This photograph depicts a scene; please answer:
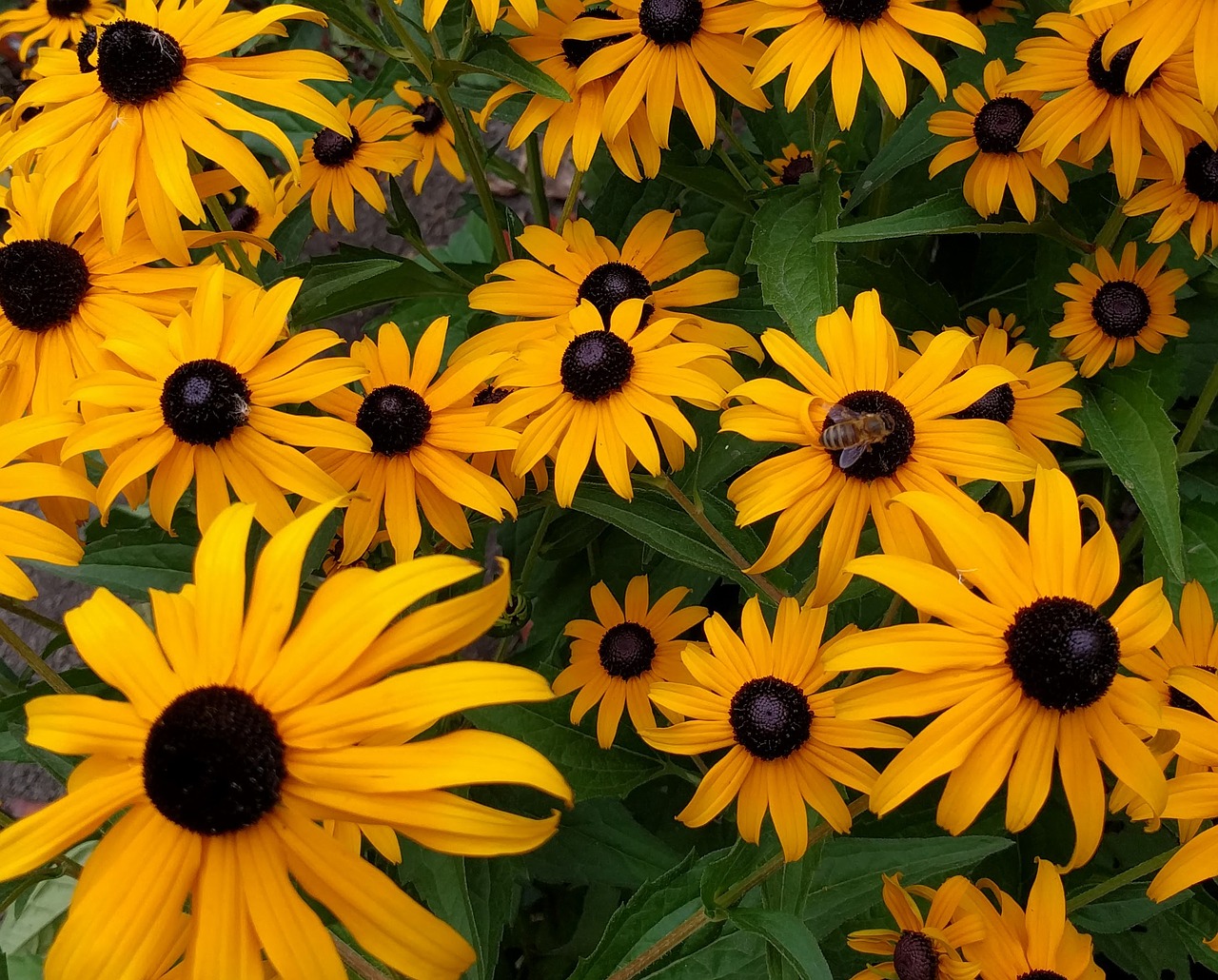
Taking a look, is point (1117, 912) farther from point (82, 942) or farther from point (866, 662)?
point (82, 942)

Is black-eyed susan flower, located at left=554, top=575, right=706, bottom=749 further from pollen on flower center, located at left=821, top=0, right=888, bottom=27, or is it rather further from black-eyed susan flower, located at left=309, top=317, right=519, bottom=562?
pollen on flower center, located at left=821, top=0, right=888, bottom=27

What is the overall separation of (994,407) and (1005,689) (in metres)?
0.76

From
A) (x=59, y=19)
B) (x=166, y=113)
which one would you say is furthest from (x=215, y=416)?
(x=59, y=19)

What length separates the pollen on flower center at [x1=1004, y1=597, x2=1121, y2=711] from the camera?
3.05 feet

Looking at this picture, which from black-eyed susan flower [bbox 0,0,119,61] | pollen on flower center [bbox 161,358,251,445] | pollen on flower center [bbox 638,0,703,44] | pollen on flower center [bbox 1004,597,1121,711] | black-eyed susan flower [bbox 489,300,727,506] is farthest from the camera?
black-eyed susan flower [bbox 0,0,119,61]

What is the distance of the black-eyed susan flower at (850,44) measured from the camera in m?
1.41

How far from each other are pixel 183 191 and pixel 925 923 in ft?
4.74

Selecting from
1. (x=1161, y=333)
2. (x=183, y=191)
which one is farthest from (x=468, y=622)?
(x=1161, y=333)

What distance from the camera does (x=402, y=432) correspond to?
1379mm

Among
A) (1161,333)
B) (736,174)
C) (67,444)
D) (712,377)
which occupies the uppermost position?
(736,174)

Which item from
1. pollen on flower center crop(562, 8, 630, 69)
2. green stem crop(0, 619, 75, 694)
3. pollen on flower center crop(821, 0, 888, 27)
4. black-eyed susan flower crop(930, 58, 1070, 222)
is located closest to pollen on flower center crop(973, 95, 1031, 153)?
black-eyed susan flower crop(930, 58, 1070, 222)

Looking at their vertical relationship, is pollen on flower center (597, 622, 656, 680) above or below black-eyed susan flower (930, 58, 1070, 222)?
below

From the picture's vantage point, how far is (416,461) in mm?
1383

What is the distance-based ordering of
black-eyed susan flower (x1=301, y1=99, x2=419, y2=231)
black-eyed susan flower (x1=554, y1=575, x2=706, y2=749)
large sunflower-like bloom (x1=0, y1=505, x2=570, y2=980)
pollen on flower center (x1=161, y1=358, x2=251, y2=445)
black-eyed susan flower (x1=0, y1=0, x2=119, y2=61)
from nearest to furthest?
large sunflower-like bloom (x1=0, y1=505, x2=570, y2=980), pollen on flower center (x1=161, y1=358, x2=251, y2=445), black-eyed susan flower (x1=554, y1=575, x2=706, y2=749), black-eyed susan flower (x1=301, y1=99, x2=419, y2=231), black-eyed susan flower (x1=0, y1=0, x2=119, y2=61)
